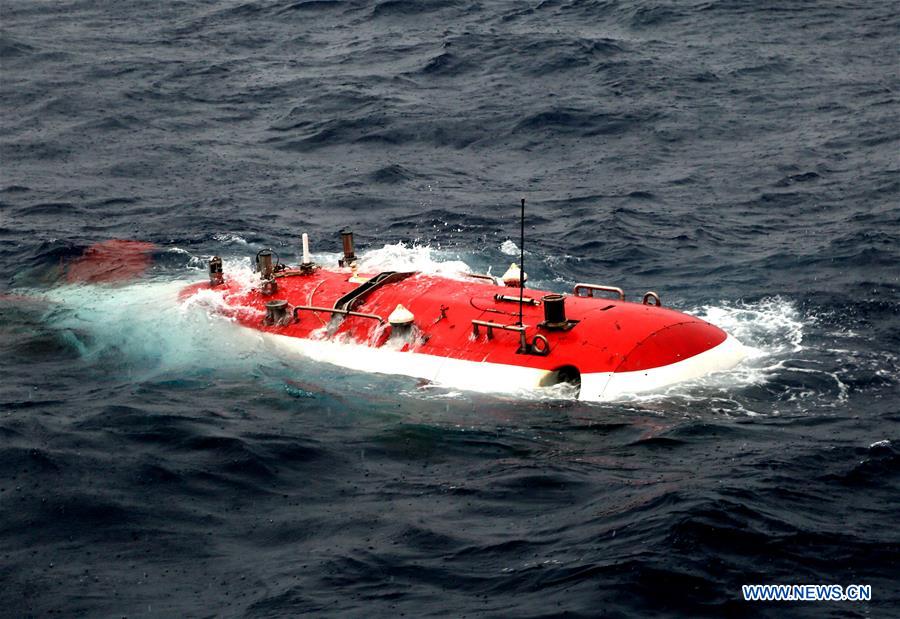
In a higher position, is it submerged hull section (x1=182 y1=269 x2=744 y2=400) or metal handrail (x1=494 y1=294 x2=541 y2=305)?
metal handrail (x1=494 y1=294 x2=541 y2=305)

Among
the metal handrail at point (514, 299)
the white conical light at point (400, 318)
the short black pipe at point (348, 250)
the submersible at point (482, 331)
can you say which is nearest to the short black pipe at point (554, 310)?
the submersible at point (482, 331)

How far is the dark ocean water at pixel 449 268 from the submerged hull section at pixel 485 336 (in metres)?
0.51

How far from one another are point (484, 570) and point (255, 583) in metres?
2.85

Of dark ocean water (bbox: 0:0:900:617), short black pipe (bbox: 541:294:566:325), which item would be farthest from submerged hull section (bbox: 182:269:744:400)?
dark ocean water (bbox: 0:0:900:617)

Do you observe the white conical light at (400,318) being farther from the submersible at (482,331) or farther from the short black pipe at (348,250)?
the short black pipe at (348,250)

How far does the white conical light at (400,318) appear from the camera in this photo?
22422 millimetres

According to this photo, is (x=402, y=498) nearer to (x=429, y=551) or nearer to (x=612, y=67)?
(x=429, y=551)

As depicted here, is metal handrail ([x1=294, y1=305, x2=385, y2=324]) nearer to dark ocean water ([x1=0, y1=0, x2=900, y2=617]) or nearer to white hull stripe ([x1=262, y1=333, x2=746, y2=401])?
white hull stripe ([x1=262, y1=333, x2=746, y2=401])

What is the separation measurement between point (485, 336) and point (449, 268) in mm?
6014

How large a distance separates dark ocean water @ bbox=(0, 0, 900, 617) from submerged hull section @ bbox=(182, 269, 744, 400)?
0.51 meters

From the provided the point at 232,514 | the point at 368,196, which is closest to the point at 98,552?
the point at 232,514

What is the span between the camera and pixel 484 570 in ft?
48.3

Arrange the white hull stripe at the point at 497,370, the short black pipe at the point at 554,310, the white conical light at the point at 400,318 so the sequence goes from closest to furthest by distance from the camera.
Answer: the white hull stripe at the point at 497,370 → the short black pipe at the point at 554,310 → the white conical light at the point at 400,318

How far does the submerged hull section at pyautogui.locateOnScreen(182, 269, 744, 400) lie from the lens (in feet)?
67.4
